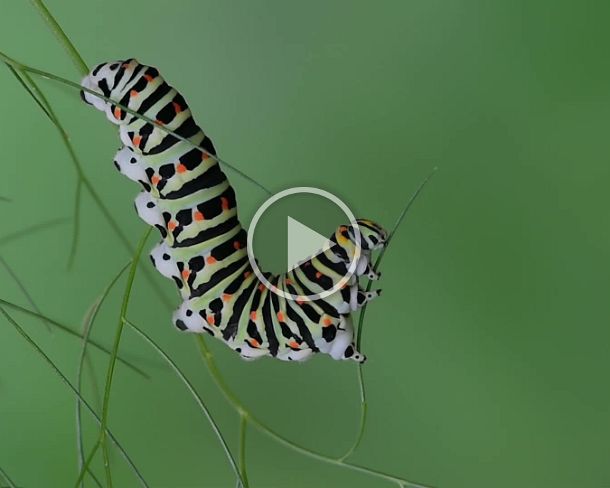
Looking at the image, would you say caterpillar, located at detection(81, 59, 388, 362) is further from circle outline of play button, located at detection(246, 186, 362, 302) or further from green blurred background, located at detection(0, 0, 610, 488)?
green blurred background, located at detection(0, 0, 610, 488)

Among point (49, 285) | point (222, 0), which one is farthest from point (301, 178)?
point (49, 285)

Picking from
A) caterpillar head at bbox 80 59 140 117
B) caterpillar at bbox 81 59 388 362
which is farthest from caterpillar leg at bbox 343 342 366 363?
caterpillar head at bbox 80 59 140 117

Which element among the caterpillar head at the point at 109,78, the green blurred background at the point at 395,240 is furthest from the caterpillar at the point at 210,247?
the green blurred background at the point at 395,240

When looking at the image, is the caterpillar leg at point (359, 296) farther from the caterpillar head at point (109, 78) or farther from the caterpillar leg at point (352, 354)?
the caterpillar head at point (109, 78)

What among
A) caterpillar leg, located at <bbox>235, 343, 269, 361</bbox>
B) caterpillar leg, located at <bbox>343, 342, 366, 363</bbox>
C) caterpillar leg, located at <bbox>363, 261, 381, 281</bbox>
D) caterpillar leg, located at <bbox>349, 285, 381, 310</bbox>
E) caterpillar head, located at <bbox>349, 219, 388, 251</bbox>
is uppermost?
caterpillar head, located at <bbox>349, 219, 388, 251</bbox>

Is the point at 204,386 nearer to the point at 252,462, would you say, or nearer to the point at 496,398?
the point at 252,462

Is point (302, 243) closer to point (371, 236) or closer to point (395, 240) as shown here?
point (371, 236)

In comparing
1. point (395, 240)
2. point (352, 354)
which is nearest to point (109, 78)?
point (352, 354)
